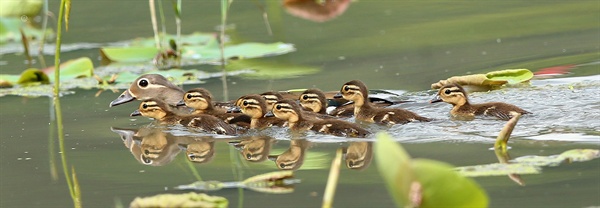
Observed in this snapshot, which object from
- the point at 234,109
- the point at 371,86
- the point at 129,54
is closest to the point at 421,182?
the point at 234,109

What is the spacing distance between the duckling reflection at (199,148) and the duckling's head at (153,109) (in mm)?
631

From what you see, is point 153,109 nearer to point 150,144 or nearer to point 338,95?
point 150,144

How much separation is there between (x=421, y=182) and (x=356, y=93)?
145 inches

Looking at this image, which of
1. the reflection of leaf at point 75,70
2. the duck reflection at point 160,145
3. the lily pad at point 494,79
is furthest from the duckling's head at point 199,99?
the reflection of leaf at point 75,70

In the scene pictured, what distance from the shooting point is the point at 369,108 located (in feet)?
22.4

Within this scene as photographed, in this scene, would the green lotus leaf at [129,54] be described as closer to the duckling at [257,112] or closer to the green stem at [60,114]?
the green stem at [60,114]

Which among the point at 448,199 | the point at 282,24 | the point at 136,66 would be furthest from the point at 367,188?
the point at 282,24

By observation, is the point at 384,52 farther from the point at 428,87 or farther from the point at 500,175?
the point at 500,175

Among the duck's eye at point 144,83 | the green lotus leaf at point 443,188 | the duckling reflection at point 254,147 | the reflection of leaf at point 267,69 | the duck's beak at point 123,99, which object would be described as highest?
the green lotus leaf at point 443,188

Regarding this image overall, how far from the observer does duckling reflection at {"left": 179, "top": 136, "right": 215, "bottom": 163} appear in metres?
5.77

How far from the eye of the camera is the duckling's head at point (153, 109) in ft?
23.1

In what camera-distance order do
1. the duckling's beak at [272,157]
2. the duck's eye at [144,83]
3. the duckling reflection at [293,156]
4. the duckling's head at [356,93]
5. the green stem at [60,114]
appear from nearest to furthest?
the green stem at [60,114] → the duckling reflection at [293,156] → the duckling's beak at [272,157] → the duckling's head at [356,93] → the duck's eye at [144,83]

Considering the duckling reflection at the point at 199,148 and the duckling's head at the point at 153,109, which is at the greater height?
the duckling's head at the point at 153,109

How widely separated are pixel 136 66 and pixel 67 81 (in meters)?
0.91
